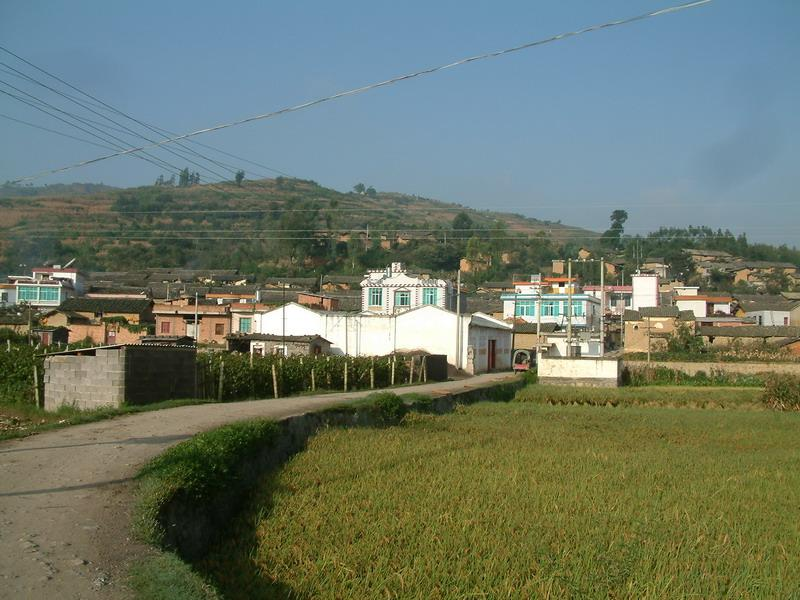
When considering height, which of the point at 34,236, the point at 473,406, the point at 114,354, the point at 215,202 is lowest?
the point at 473,406

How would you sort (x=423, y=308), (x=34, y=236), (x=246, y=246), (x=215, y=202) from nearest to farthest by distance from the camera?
(x=423, y=308) → (x=34, y=236) → (x=246, y=246) → (x=215, y=202)

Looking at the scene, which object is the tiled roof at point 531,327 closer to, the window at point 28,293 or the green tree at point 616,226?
the window at point 28,293

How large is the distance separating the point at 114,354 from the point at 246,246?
107 meters

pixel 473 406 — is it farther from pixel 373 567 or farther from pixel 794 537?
pixel 373 567

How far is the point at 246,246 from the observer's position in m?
125

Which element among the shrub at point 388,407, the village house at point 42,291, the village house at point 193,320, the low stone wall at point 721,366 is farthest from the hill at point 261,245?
the shrub at point 388,407

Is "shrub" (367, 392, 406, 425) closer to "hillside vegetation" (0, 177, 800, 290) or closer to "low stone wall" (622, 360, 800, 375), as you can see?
"low stone wall" (622, 360, 800, 375)

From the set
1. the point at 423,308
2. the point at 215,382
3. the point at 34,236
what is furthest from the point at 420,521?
the point at 34,236

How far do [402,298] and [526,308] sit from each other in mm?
16888

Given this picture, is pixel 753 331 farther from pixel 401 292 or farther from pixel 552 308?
pixel 401 292

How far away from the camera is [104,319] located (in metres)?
56.0

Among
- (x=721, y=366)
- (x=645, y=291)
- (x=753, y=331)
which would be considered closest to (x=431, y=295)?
(x=721, y=366)

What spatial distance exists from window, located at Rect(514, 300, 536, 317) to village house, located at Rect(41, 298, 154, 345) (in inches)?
1278

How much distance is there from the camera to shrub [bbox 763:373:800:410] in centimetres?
3306
